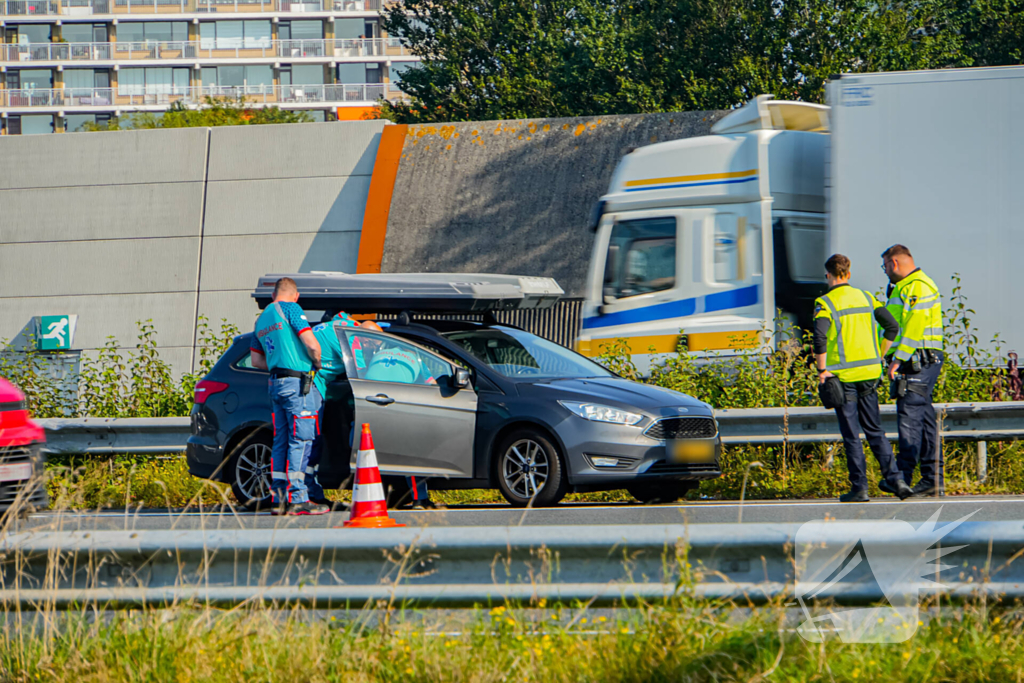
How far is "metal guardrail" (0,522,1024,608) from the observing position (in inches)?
129

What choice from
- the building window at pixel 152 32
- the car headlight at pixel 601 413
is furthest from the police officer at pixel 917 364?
the building window at pixel 152 32

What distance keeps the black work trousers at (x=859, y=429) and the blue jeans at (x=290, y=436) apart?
390cm

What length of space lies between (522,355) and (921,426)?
10.2 ft

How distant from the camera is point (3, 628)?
12.2 ft

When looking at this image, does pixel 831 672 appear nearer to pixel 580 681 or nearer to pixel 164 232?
pixel 580 681

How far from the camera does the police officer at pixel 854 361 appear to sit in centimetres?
818

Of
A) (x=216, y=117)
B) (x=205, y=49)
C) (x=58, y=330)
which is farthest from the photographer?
(x=205, y=49)

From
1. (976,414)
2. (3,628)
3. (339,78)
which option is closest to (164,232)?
(976,414)

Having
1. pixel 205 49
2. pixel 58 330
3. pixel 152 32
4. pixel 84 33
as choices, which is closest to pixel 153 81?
pixel 152 32

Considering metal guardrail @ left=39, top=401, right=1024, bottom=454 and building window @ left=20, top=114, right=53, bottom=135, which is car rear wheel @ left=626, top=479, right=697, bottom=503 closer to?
metal guardrail @ left=39, top=401, right=1024, bottom=454

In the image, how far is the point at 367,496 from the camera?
673cm

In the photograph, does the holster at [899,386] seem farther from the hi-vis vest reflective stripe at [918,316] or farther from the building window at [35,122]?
the building window at [35,122]

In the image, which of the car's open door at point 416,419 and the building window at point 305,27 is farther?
the building window at point 305,27

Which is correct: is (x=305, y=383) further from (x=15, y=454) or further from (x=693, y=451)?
(x=693, y=451)
